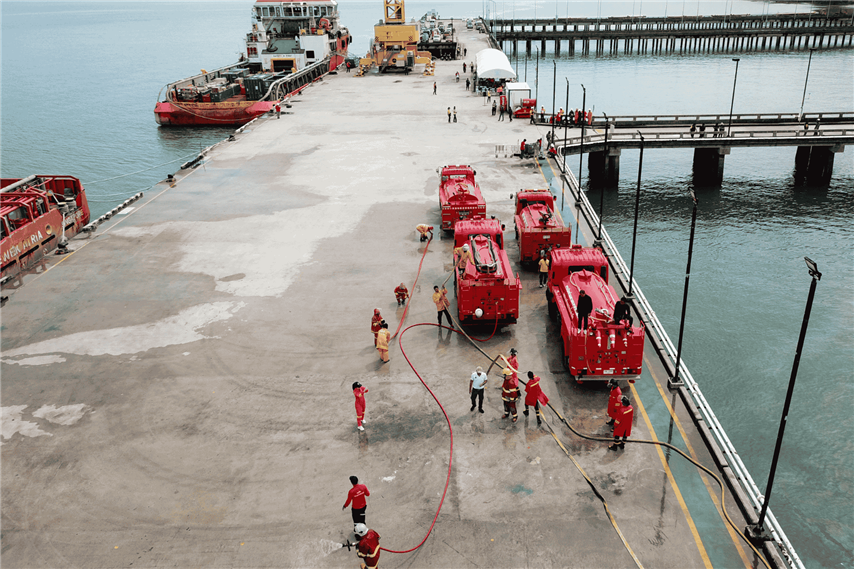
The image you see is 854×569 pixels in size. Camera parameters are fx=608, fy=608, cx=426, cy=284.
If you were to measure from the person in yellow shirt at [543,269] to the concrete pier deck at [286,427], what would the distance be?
75cm

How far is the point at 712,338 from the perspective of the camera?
2725 centimetres

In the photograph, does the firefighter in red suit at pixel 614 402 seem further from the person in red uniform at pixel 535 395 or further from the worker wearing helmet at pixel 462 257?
the worker wearing helmet at pixel 462 257

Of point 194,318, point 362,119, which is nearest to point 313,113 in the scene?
point 362,119

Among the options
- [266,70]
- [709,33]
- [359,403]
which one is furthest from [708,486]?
[709,33]

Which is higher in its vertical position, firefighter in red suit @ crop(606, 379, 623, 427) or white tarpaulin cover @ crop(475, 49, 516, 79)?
white tarpaulin cover @ crop(475, 49, 516, 79)

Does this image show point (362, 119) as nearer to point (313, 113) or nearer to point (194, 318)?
point (313, 113)

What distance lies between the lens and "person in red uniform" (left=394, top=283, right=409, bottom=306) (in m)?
23.0

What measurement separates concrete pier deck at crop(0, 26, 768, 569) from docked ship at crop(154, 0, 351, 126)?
4210cm

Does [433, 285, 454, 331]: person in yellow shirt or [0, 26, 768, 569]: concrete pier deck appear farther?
[433, 285, 454, 331]: person in yellow shirt

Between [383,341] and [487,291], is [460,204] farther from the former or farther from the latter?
[383,341]

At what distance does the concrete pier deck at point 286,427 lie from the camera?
13.1 m

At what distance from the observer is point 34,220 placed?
28.8 m

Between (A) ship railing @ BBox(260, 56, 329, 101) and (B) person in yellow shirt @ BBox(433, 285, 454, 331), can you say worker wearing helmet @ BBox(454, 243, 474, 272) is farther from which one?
(A) ship railing @ BBox(260, 56, 329, 101)

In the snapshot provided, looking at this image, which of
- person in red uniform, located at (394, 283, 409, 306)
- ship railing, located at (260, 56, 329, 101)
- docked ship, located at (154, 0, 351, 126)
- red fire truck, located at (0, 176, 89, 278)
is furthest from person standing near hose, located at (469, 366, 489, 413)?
ship railing, located at (260, 56, 329, 101)
